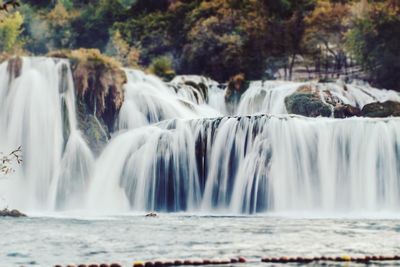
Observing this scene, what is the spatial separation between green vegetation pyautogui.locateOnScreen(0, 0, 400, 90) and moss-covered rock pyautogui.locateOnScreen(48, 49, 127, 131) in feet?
43.0

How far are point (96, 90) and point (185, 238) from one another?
21.3 m

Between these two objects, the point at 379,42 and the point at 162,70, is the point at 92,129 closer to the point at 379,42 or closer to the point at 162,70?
the point at 162,70

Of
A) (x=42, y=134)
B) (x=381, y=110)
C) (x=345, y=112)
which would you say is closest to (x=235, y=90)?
(x=345, y=112)

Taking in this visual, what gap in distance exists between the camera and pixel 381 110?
43.9 meters

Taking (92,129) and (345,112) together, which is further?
(345,112)

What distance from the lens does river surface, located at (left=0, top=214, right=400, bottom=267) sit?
2006 centimetres

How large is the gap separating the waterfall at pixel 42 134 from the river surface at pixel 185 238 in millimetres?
8652

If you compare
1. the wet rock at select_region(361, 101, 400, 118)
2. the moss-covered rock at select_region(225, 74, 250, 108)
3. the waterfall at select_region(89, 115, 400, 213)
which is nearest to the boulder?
the wet rock at select_region(361, 101, 400, 118)

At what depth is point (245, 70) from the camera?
60.9 meters

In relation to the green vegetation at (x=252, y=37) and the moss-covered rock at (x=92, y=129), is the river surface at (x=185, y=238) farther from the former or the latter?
the green vegetation at (x=252, y=37)

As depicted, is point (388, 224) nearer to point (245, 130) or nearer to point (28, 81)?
point (245, 130)

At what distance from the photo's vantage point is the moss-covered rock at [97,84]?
43281 mm

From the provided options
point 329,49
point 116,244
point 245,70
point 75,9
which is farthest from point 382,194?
point 75,9

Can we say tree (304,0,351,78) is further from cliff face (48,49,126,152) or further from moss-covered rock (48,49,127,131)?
moss-covered rock (48,49,127,131)
